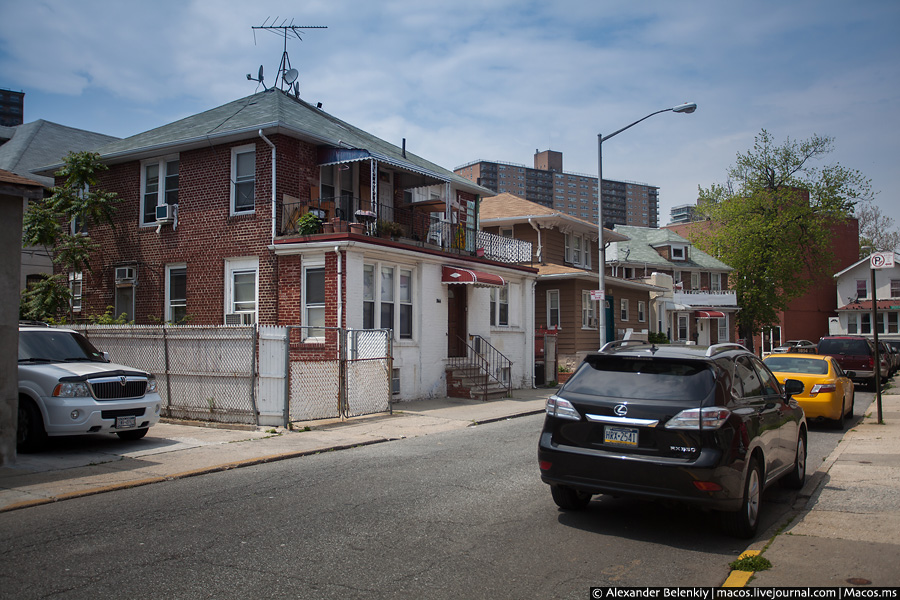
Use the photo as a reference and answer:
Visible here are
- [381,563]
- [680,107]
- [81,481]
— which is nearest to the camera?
[381,563]

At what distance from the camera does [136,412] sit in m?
10.7

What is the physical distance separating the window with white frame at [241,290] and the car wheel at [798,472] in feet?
44.9

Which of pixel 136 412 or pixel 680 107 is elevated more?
pixel 680 107

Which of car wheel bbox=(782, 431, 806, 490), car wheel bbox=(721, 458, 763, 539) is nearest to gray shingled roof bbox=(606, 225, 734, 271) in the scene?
car wheel bbox=(782, 431, 806, 490)

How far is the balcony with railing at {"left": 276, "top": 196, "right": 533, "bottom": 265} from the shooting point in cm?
1728

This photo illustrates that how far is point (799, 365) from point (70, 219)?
66.7 feet

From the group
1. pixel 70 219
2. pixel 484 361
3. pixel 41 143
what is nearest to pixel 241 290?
pixel 70 219

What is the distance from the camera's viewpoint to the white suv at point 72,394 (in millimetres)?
9898

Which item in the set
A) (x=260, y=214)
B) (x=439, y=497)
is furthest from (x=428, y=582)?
(x=260, y=214)

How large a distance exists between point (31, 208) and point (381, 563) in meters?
19.1

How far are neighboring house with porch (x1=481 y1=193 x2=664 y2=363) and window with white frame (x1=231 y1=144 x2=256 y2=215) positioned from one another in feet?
44.4

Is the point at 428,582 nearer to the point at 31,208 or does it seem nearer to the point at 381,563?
the point at 381,563

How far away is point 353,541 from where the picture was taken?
18.9 feet

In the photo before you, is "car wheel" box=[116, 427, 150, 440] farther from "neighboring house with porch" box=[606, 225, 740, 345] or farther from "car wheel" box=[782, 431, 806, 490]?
"neighboring house with porch" box=[606, 225, 740, 345]
